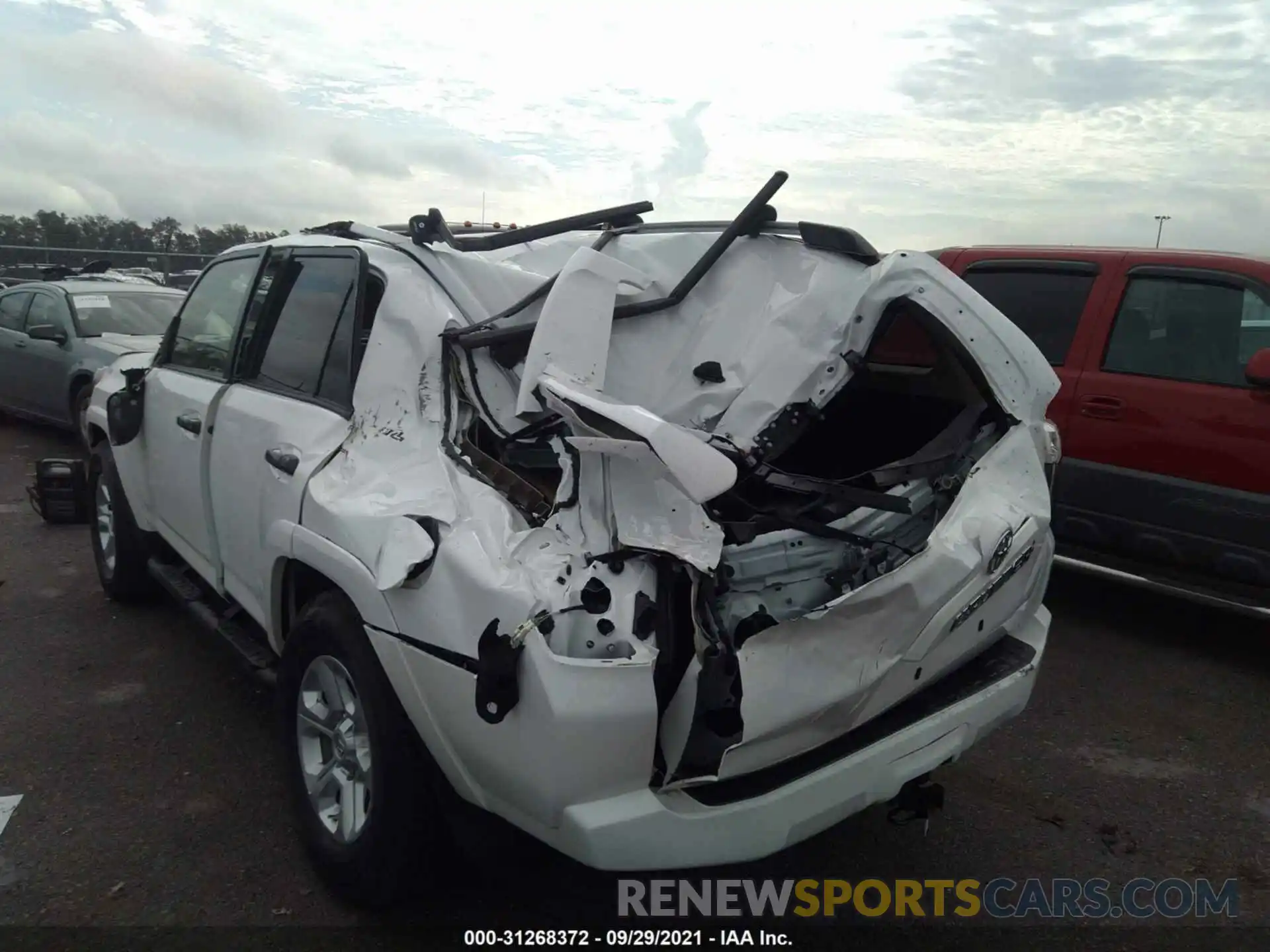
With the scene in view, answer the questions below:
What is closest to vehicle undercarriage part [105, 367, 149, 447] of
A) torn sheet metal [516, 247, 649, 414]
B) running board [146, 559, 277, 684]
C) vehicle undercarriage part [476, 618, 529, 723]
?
running board [146, 559, 277, 684]

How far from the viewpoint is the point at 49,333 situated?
877cm

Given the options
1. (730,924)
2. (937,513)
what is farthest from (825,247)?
(730,924)

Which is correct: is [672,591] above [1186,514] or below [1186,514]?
above

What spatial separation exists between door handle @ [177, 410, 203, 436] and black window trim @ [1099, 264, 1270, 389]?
171 inches

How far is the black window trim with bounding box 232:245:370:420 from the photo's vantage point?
3020 millimetres

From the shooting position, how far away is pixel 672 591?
2.18 metres

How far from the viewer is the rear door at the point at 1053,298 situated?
5.22 m

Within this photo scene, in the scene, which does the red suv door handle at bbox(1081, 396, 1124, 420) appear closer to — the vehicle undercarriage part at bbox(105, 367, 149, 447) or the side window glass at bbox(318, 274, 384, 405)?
the side window glass at bbox(318, 274, 384, 405)

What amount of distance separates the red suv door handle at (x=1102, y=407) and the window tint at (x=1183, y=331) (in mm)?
176

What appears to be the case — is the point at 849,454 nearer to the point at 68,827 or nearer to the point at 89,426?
the point at 68,827

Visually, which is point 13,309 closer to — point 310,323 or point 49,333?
point 49,333

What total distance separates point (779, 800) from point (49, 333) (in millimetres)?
8869

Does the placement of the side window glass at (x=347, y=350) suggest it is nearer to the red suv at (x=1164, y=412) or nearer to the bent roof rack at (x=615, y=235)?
the bent roof rack at (x=615, y=235)

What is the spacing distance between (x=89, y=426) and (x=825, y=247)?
4127 millimetres
